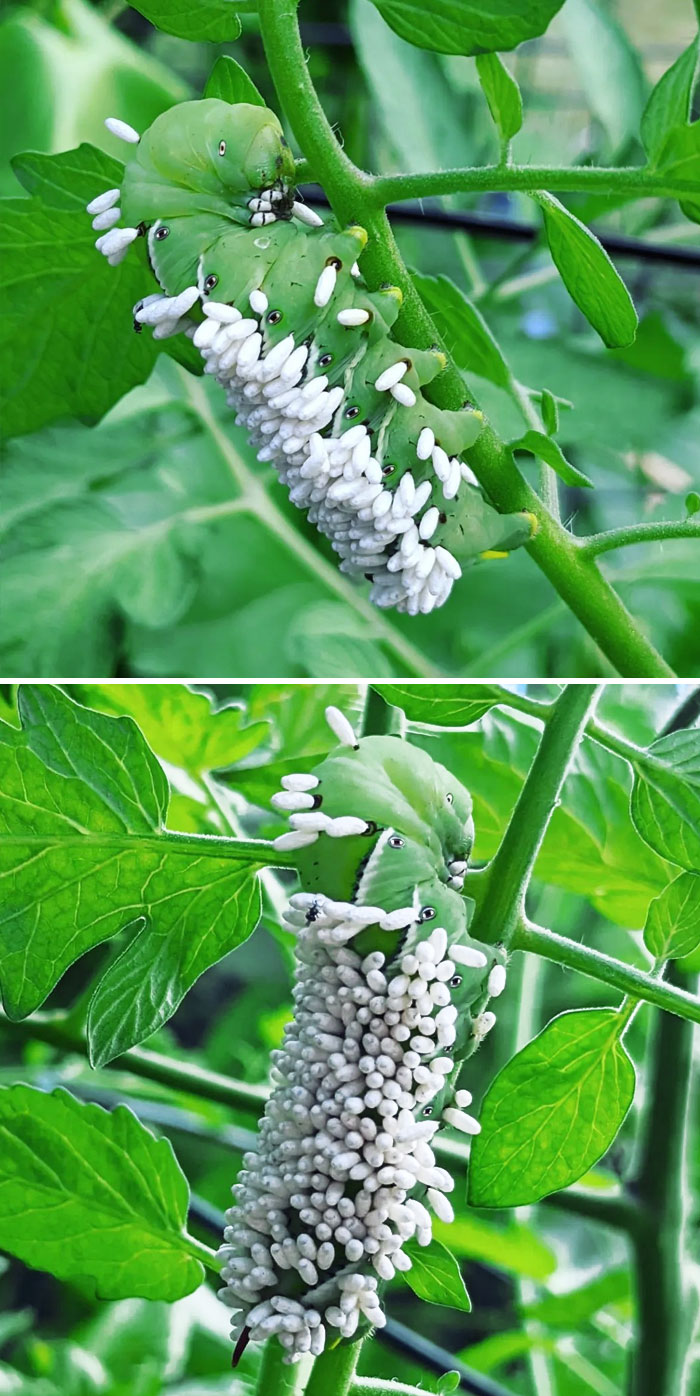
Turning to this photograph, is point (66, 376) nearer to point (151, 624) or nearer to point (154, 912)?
point (154, 912)

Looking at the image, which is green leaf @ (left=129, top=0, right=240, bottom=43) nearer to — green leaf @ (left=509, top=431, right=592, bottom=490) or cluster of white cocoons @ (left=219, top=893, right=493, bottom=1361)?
green leaf @ (left=509, top=431, right=592, bottom=490)

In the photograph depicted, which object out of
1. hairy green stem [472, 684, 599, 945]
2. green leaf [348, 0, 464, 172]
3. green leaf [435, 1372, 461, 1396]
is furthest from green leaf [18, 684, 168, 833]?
green leaf [348, 0, 464, 172]

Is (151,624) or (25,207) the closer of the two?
(25,207)

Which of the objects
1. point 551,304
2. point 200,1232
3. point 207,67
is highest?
point 207,67

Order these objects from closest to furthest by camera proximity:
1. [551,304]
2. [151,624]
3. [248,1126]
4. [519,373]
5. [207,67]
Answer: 1. [248,1126]
2. [151,624]
3. [519,373]
4. [551,304]
5. [207,67]

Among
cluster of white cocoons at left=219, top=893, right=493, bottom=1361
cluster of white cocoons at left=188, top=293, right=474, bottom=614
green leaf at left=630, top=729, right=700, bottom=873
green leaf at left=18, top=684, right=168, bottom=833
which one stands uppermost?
cluster of white cocoons at left=188, top=293, right=474, bottom=614

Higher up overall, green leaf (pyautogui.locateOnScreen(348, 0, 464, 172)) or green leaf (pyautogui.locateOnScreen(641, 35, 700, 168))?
green leaf (pyautogui.locateOnScreen(348, 0, 464, 172))

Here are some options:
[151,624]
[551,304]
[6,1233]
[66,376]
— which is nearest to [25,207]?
[66,376]
